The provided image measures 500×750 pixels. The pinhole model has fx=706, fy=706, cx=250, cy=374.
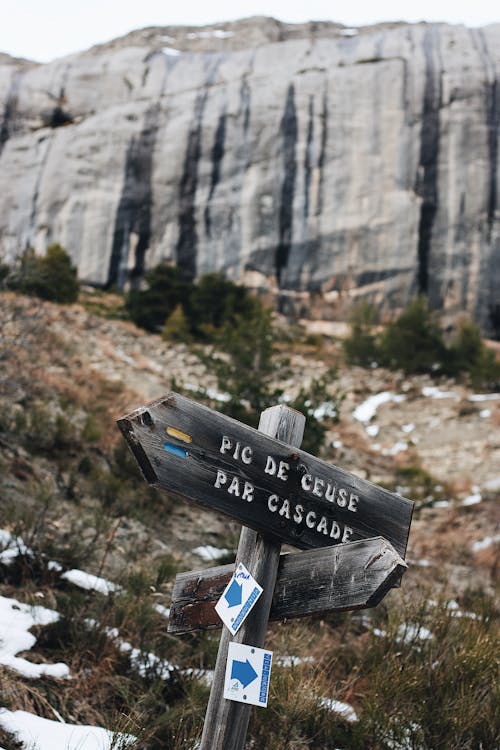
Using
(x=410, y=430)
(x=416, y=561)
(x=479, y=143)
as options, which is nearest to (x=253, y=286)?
(x=479, y=143)

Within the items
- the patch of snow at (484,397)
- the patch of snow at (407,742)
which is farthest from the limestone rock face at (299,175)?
the patch of snow at (407,742)

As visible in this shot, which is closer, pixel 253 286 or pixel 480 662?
pixel 480 662

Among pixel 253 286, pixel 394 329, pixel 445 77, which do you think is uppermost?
pixel 445 77

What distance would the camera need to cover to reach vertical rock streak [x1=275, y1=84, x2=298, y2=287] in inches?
1166

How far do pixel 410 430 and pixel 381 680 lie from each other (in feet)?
37.8

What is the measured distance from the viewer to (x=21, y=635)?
132 inches

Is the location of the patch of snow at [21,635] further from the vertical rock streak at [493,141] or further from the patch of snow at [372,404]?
the vertical rock streak at [493,141]

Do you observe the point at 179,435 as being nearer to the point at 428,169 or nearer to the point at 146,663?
the point at 146,663

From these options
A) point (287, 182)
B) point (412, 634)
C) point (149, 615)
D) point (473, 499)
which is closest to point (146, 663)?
point (149, 615)

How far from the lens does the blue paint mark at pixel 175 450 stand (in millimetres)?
1984

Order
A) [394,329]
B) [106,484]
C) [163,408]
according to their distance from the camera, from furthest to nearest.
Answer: [394,329], [106,484], [163,408]

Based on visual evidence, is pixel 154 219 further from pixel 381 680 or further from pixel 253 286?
pixel 381 680

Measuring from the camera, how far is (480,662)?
333cm

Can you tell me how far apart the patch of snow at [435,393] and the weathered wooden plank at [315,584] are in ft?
47.5
